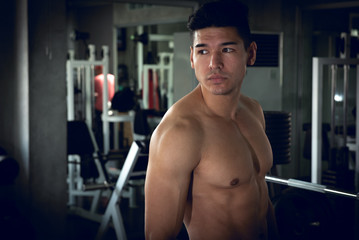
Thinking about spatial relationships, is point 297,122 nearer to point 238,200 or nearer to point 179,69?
point 179,69

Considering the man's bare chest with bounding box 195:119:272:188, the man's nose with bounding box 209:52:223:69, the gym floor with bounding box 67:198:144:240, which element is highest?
the man's nose with bounding box 209:52:223:69

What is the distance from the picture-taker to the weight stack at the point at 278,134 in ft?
7.27

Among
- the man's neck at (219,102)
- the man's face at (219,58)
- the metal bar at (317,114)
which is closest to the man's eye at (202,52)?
the man's face at (219,58)

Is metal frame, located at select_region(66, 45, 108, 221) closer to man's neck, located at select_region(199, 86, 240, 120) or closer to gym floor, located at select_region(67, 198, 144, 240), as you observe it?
gym floor, located at select_region(67, 198, 144, 240)

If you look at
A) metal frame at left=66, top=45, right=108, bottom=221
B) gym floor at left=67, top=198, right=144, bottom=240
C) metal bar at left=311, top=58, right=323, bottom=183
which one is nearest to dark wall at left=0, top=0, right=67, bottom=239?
gym floor at left=67, top=198, right=144, bottom=240

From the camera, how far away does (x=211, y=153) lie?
1.03 meters

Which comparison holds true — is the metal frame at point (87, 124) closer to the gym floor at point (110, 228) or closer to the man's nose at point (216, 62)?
the gym floor at point (110, 228)

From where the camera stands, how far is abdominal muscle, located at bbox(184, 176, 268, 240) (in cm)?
108

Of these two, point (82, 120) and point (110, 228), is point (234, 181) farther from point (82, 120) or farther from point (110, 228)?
point (82, 120)

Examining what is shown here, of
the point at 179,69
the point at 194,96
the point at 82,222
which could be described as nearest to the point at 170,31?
the point at 179,69

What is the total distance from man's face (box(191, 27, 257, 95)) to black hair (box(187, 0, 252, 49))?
0.04 ft

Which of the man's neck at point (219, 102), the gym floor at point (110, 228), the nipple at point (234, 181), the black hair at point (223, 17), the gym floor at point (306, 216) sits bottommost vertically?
the gym floor at point (110, 228)

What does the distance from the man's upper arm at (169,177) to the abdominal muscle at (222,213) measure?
3.1 inches

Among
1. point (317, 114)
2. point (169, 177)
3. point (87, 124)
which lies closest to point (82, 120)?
point (87, 124)
